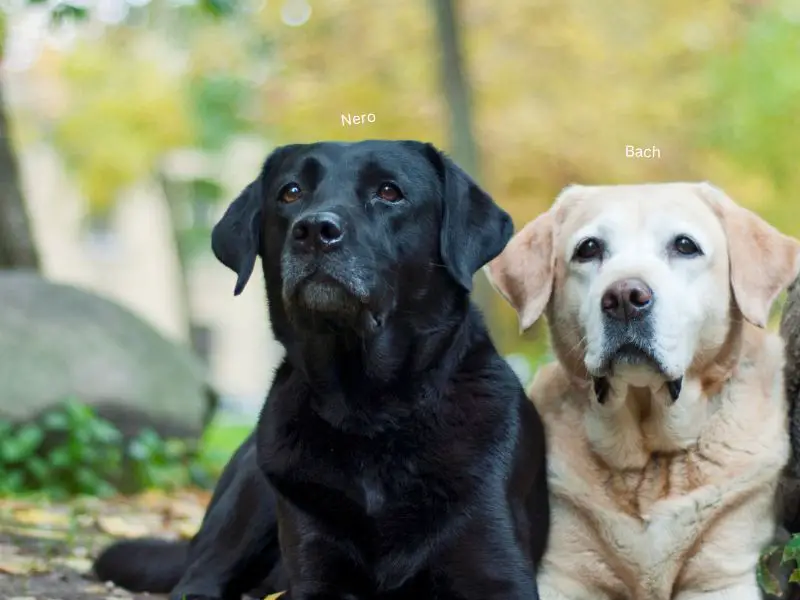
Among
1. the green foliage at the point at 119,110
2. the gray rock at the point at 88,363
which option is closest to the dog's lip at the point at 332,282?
the gray rock at the point at 88,363

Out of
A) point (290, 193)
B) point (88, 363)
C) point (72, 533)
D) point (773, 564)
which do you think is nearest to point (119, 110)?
point (88, 363)

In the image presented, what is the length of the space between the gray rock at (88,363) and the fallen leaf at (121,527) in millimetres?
1602

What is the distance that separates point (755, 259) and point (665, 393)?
21.9 inches

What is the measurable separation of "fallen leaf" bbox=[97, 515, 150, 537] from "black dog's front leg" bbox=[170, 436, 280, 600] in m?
1.75

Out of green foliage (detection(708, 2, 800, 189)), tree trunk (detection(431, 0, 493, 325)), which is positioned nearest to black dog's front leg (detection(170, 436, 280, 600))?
tree trunk (detection(431, 0, 493, 325))

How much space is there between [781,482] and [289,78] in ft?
45.9

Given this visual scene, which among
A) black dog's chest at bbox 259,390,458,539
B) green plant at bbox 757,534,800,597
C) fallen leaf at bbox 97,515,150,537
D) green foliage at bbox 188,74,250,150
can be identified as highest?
black dog's chest at bbox 259,390,458,539

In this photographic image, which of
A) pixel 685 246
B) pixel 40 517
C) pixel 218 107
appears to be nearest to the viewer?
pixel 685 246

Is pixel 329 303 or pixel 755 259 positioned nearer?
pixel 329 303

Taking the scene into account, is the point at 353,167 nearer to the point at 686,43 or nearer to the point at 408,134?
the point at 408,134

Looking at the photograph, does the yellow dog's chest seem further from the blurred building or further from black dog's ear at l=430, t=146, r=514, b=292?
the blurred building

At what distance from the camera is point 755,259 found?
3.93 meters

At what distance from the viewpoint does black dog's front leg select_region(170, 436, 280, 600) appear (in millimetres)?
4270

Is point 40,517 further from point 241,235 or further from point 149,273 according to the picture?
point 149,273
